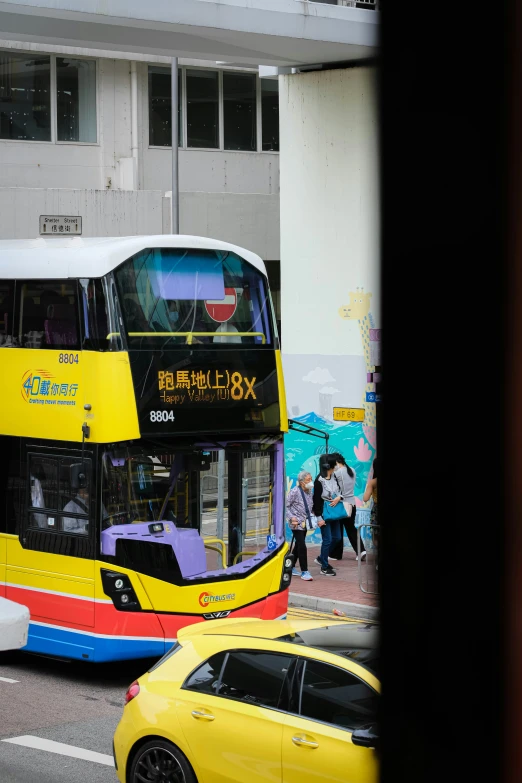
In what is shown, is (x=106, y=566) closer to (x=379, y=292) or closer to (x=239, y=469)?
(x=239, y=469)

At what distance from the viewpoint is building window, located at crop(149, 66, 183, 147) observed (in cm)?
3038

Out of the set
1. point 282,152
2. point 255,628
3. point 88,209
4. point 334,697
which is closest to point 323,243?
point 282,152

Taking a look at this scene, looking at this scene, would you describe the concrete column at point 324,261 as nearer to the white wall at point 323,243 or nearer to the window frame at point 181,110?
the white wall at point 323,243

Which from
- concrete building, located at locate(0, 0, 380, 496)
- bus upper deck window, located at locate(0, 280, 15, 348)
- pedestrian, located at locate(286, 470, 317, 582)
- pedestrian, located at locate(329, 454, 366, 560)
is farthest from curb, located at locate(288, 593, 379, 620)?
bus upper deck window, located at locate(0, 280, 15, 348)

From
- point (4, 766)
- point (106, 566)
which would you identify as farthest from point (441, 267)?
point (106, 566)

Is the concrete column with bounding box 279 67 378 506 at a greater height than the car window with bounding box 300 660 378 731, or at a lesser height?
greater

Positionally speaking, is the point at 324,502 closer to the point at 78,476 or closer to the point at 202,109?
the point at 78,476

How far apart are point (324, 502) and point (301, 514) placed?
1.61ft

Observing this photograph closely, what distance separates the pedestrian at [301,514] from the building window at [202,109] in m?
17.7

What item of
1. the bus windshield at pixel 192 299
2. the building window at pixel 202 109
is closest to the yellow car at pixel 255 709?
the bus windshield at pixel 192 299

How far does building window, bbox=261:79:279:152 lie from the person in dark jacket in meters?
17.6

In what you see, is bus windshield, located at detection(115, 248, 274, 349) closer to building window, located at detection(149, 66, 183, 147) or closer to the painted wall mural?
the painted wall mural

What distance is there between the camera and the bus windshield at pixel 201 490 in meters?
10.8

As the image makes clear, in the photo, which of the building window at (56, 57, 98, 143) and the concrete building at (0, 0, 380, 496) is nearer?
the concrete building at (0, 0, 380, 496)
